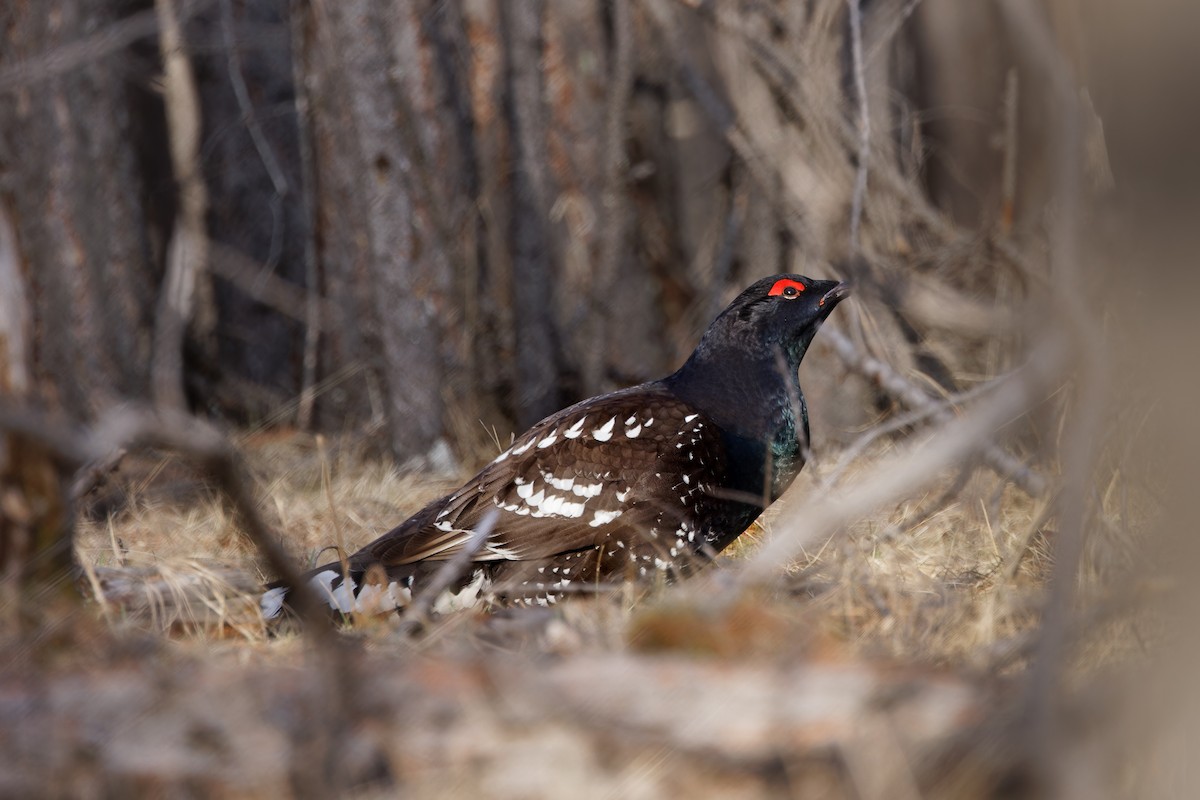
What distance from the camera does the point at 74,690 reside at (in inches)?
94.5

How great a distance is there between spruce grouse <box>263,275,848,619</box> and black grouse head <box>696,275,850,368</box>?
0.66ft

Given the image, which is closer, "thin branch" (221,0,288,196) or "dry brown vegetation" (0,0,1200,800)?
"dry brown vegetation" (0,0,1200,800)

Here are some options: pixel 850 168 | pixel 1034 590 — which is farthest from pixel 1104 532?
pixel 850 168

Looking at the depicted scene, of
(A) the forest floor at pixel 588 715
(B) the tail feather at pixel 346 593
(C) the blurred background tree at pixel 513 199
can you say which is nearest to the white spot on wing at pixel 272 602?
(B) the tail feather at pixel 346 593

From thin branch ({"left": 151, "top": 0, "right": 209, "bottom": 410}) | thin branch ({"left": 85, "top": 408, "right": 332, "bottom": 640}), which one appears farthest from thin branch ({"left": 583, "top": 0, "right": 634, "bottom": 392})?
thin branch ({"left": 85, "top": 408, "right": 332, "bottom": 640})

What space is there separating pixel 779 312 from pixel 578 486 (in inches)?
43.8

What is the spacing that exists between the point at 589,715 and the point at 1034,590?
5.85ft

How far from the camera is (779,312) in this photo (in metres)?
4.71

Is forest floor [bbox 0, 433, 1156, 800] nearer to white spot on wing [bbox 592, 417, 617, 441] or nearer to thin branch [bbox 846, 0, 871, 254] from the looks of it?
white spot on wing [bbox 592, 417, 617, 441]

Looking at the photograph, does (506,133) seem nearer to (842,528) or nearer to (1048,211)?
(1048,211)

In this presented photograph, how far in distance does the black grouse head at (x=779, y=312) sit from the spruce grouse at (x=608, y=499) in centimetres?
20

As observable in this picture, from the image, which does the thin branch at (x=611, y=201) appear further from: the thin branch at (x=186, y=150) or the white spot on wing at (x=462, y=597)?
the thin branch at (x=186, y=150)

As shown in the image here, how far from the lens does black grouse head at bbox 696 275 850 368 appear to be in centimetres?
469

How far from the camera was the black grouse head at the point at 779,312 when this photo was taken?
469cm
